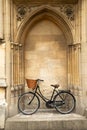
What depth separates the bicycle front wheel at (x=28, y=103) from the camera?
30.3 ft

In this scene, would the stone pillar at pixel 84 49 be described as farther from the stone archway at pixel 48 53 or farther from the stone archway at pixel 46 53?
the stone archway at pixel 46 53

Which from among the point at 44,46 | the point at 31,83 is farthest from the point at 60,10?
the point at 31,83

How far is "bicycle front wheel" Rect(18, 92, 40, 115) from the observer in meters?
9.23

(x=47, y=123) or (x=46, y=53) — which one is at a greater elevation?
(x=46, y=53)

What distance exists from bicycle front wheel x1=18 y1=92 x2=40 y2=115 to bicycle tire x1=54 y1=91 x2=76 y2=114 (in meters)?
0.72

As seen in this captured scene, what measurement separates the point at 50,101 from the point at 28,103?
77 centimetres

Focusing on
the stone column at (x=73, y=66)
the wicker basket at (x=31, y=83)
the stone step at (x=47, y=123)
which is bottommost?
the stone step at (x=47, y=123)

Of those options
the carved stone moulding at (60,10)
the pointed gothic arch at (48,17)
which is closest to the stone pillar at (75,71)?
the pointed gothic arch at (48,17)

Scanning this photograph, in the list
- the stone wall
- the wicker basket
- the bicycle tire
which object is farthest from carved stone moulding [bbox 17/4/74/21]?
the bicycle tire

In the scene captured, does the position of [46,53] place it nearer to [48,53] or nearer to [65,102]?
[48,53]

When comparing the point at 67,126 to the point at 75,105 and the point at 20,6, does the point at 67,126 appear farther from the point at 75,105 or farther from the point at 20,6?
the point at 20,6

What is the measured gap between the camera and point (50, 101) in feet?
30.8

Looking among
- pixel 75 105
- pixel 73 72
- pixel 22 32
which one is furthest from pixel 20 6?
pixel 75 105

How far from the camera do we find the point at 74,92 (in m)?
9.43
